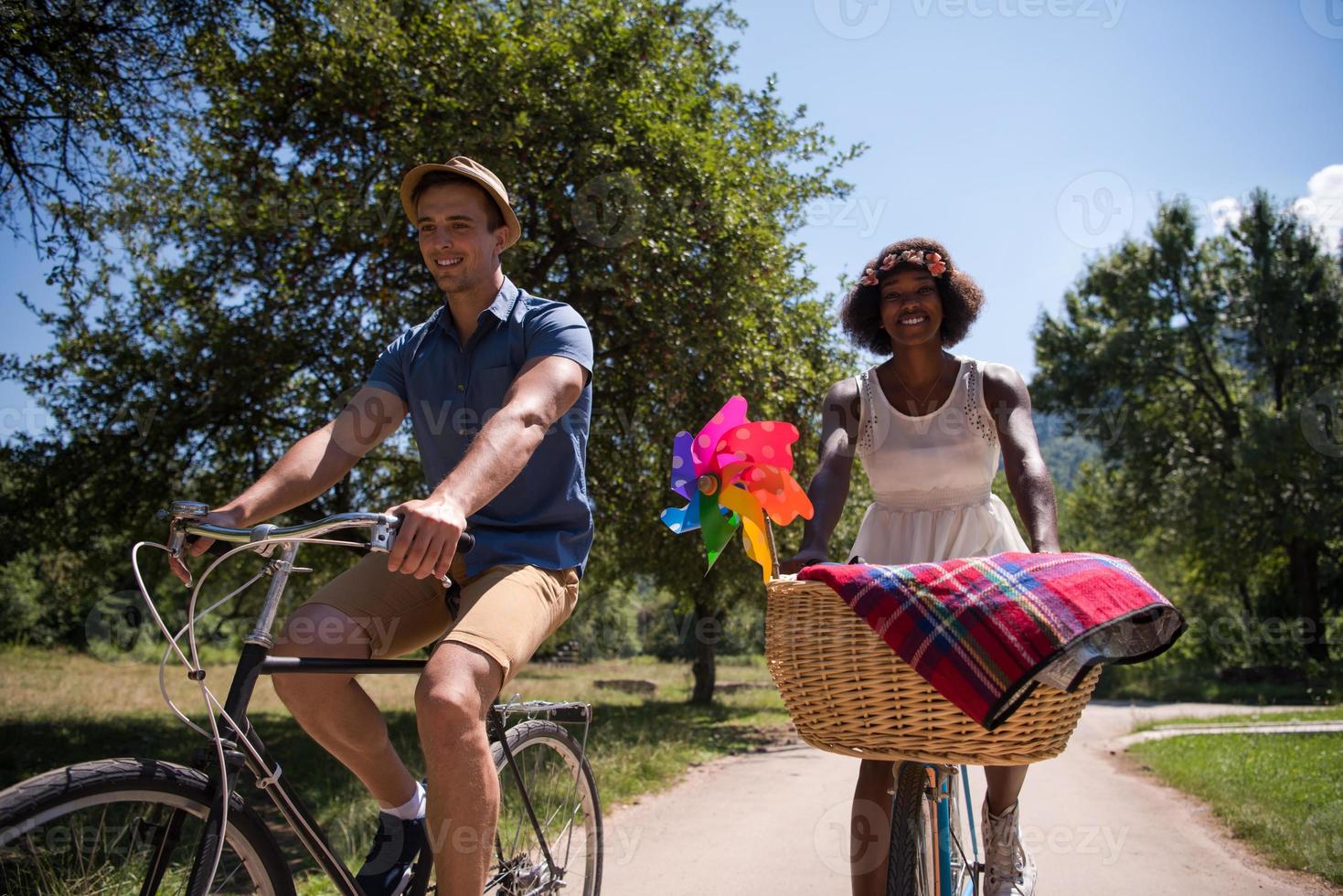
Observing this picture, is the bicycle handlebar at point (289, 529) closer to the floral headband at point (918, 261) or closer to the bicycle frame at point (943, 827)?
the bicycle frame at point (943, 827)

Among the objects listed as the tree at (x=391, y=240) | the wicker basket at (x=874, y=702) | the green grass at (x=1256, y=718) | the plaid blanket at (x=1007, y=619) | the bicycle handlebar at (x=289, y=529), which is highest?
the tree at (x=391, y=240)

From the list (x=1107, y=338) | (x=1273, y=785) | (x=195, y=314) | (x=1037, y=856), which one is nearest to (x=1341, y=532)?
(x=1107, y=338)

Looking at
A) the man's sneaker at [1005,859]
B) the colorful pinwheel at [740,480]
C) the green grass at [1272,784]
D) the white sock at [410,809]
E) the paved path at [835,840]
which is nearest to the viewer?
the colorful pinwheel at [740,480]

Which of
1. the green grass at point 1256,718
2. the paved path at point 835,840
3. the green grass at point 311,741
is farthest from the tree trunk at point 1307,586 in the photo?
the paved path at point 835,840

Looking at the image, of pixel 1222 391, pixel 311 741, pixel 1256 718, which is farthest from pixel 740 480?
pixel 1222 391

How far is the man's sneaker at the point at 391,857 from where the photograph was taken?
2580mm

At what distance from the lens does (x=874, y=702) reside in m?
2.25

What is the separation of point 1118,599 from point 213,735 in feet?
6.47

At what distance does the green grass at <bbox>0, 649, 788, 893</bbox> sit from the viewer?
24.6ft

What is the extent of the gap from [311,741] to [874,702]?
11967 mm

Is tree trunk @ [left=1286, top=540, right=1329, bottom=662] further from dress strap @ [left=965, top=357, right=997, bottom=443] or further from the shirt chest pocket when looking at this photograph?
the shirt chest pocket

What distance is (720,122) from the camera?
34.1 feet

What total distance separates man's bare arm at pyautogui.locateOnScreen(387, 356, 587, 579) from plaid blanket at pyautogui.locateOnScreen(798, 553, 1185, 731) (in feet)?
2.63

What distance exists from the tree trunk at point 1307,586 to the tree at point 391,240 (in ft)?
74.1
